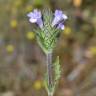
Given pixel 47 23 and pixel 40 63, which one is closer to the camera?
pixel 47 23

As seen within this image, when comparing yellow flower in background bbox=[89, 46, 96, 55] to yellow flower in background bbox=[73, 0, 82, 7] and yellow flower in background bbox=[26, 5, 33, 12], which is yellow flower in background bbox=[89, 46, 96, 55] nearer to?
yellow flower in background bbox=[73, 0, 82, 7]

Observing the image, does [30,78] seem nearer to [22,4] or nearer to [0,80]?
[0,80]

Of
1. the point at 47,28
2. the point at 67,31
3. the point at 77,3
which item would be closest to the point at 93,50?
the point at 67,31

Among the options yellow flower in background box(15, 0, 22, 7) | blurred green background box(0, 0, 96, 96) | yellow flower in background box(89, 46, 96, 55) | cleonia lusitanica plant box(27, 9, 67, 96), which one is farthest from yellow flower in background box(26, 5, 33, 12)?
cleonia lusitanica plant box(27, 9, 67, 96)

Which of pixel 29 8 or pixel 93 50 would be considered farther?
pixel 29 8

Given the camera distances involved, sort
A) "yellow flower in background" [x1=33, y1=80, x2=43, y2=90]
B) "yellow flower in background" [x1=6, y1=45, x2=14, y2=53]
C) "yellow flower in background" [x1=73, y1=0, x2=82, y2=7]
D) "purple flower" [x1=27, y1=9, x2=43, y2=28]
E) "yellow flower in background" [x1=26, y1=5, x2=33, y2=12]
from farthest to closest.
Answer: "yellow flower in background" [x1=73, y1=0, x2=82, y2=7] → "yellow flower in background" [x1=26, y1=5, x2=33, y2=12] → "yellow flower in background" [x1=6, y1=45, x2=14, y2=53] → "yellow flower in background" [x1=33, y1=80, x2=43, y2=90] → "purple flower" [x1=27, y1=9, x2=43, y2=28]

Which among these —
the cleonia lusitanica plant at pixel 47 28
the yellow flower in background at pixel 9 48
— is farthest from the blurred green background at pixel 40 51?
the cleonia lusitanica plant at pixel 47 28

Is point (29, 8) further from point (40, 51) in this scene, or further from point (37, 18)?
point (37, 18)

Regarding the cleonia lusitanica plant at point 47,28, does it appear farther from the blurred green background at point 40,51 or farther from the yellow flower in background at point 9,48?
the yellow flower in background at point 9,48

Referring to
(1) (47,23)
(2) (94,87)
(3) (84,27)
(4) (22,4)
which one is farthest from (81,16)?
(1) (47,23)
